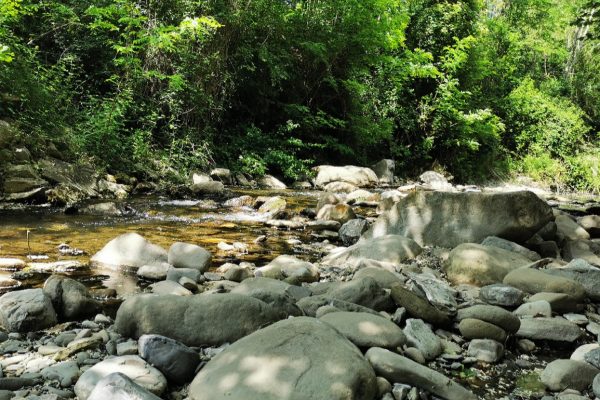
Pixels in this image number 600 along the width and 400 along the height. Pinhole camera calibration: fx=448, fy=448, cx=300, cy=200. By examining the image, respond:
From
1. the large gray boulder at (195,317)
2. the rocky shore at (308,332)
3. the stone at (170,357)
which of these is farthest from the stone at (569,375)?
the stone at (170,357)

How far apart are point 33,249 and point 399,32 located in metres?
15.5

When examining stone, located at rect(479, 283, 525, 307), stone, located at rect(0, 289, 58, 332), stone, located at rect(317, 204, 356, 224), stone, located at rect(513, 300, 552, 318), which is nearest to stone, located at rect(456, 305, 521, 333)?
stone, located at rect(513, 300, 552, 318)

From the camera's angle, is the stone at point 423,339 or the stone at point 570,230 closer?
the stone at point 423,339

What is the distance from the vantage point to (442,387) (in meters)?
2.31

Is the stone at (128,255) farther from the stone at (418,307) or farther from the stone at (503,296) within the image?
the stone at (503,296)

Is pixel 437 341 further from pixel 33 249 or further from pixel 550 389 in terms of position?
pixel 33 249

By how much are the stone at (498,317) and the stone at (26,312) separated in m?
2.86

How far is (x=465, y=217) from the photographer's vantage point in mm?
5750

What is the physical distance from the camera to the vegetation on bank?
9898 millimetres

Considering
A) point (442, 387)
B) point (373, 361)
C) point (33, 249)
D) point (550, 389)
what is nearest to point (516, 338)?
point (550, 389)

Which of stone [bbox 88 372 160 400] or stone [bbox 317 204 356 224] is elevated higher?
stone [bbox 88 372 160 400]

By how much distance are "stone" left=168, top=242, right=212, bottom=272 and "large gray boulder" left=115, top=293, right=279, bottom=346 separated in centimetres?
160

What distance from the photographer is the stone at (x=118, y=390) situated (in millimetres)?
1884

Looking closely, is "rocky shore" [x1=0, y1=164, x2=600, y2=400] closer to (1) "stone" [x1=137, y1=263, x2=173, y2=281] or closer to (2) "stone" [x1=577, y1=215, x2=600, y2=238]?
(1) "stone" [x1=137, y1=263, x2=173, y2=281]
